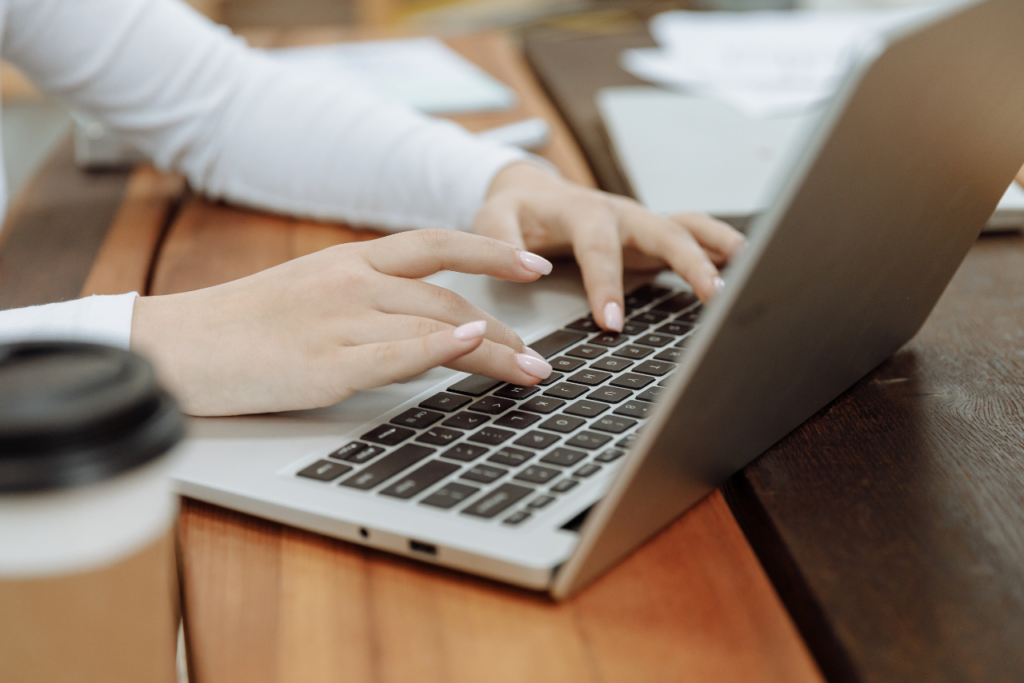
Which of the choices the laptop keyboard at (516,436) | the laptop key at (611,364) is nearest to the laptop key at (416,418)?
the laptop keyboard at (516,436)

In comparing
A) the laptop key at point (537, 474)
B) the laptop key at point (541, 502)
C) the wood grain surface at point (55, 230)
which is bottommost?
the wood grain surface at point (55, 230)

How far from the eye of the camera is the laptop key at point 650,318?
0.54m

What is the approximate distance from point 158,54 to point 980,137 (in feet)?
2.19

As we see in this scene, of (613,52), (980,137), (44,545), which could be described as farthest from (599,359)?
(613,52)

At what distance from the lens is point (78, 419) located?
7.6 inches

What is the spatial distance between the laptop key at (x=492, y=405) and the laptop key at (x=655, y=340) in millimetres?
116

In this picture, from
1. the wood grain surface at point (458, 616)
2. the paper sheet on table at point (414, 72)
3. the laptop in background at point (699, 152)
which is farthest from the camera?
the paper sheet on table at point (414, 72)

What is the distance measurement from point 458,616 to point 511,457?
3.1 inches

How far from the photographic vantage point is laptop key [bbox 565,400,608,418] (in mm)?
415

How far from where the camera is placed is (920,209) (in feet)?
1.20

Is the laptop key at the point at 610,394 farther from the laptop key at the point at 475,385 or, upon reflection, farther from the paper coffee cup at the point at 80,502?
the paper coffee cup at the point at 80,502

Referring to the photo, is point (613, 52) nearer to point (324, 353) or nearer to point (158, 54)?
point (158, 54)

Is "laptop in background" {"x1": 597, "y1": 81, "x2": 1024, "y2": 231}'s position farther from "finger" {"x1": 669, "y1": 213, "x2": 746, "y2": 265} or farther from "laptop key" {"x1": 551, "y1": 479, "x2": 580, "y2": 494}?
"laptop key" {"x1": 551, "y1": 479, "x2": 580, "y2": 494}

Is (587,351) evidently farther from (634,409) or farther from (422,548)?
(422,548)
